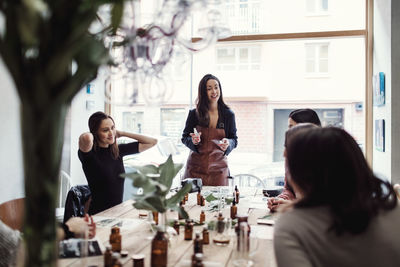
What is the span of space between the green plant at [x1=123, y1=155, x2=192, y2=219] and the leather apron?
68.1 inches

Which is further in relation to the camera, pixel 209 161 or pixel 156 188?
pixel 209 161

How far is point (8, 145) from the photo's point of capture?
279 centimetres

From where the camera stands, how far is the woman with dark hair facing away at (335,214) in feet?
3.05

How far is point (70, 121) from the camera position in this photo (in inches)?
143

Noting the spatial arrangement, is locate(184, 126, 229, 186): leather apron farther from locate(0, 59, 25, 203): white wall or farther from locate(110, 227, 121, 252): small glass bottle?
locate(110, 227, 121, 252): small glass bottle

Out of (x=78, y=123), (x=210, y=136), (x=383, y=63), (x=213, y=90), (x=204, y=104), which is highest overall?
Answer: (x=383, y=63)

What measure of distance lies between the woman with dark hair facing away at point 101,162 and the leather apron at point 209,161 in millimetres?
805

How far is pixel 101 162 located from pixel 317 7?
276cm

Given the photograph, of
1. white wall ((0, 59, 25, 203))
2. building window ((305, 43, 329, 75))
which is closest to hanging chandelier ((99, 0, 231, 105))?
white wall ((0, 59, 25, 203))

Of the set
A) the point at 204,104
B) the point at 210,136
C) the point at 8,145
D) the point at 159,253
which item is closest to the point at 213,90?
the point at 204,104

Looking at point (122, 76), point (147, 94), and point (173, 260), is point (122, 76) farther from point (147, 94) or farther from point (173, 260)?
point (173, 260)

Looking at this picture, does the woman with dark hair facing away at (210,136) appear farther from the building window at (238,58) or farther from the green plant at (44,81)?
the green plant at (44,81)

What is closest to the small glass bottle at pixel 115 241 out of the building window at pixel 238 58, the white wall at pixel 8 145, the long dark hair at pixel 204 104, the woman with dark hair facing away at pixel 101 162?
the woman with dark hair facing away at pixel 101 162

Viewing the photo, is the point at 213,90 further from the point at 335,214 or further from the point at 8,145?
the point at 335,214
